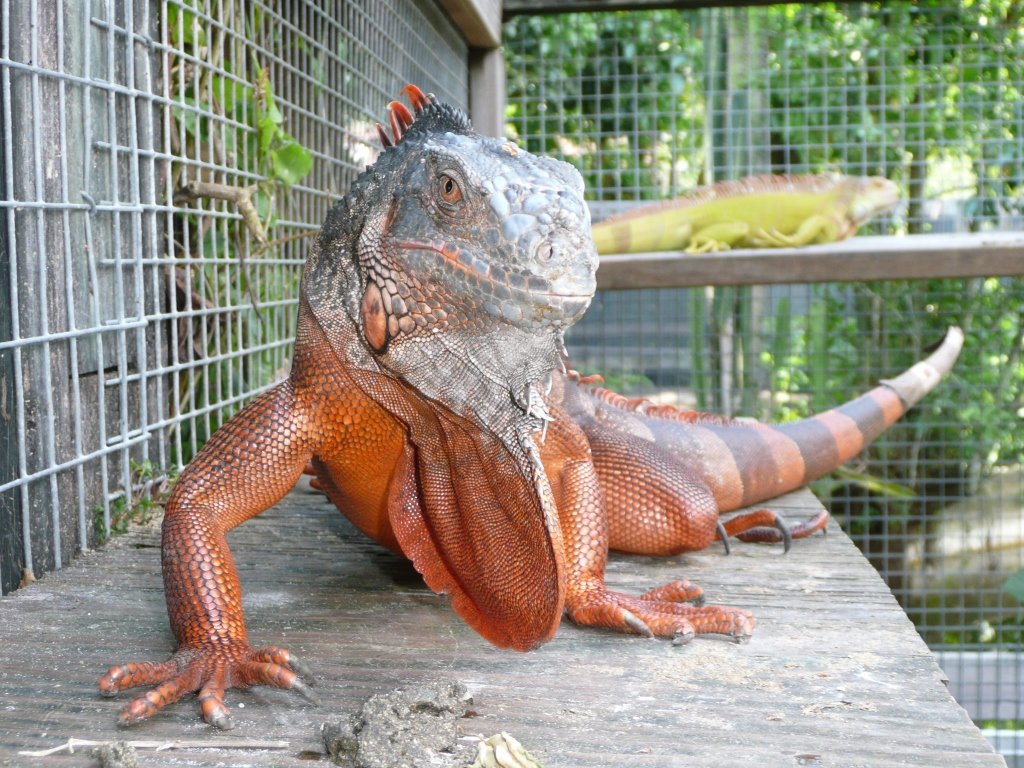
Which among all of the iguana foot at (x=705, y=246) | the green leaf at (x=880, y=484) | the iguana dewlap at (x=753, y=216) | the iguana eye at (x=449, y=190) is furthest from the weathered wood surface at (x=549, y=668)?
the green leaf at (x=880, y=484)

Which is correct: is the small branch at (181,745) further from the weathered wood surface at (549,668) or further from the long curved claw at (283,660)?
the long curved claw at (283,660)

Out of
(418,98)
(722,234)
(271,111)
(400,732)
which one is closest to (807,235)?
(722,234)

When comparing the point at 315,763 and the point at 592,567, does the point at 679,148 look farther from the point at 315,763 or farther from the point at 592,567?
the point at 315,763

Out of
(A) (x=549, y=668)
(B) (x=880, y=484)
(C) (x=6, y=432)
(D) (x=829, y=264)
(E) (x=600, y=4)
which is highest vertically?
(E) (x=600, y=4)

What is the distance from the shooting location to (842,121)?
5211 mm

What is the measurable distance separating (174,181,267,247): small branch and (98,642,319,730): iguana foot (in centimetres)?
142

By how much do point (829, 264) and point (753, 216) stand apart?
0.82 m

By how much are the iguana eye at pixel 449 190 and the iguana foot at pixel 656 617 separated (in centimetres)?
85

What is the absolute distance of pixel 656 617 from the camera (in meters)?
1.78

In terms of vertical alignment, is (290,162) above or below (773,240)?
above

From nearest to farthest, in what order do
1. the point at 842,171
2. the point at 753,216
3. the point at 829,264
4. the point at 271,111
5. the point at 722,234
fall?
the point at 271,111 < the point at 829,264 < the point at 722,234 < the point at 753,216 < the point at 842,171

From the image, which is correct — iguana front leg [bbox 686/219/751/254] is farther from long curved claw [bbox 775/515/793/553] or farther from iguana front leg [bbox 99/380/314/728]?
iguana front leg [bbox 99/380/314/728]

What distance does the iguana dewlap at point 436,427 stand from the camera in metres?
1.38

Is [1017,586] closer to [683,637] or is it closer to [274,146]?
[683,637]
